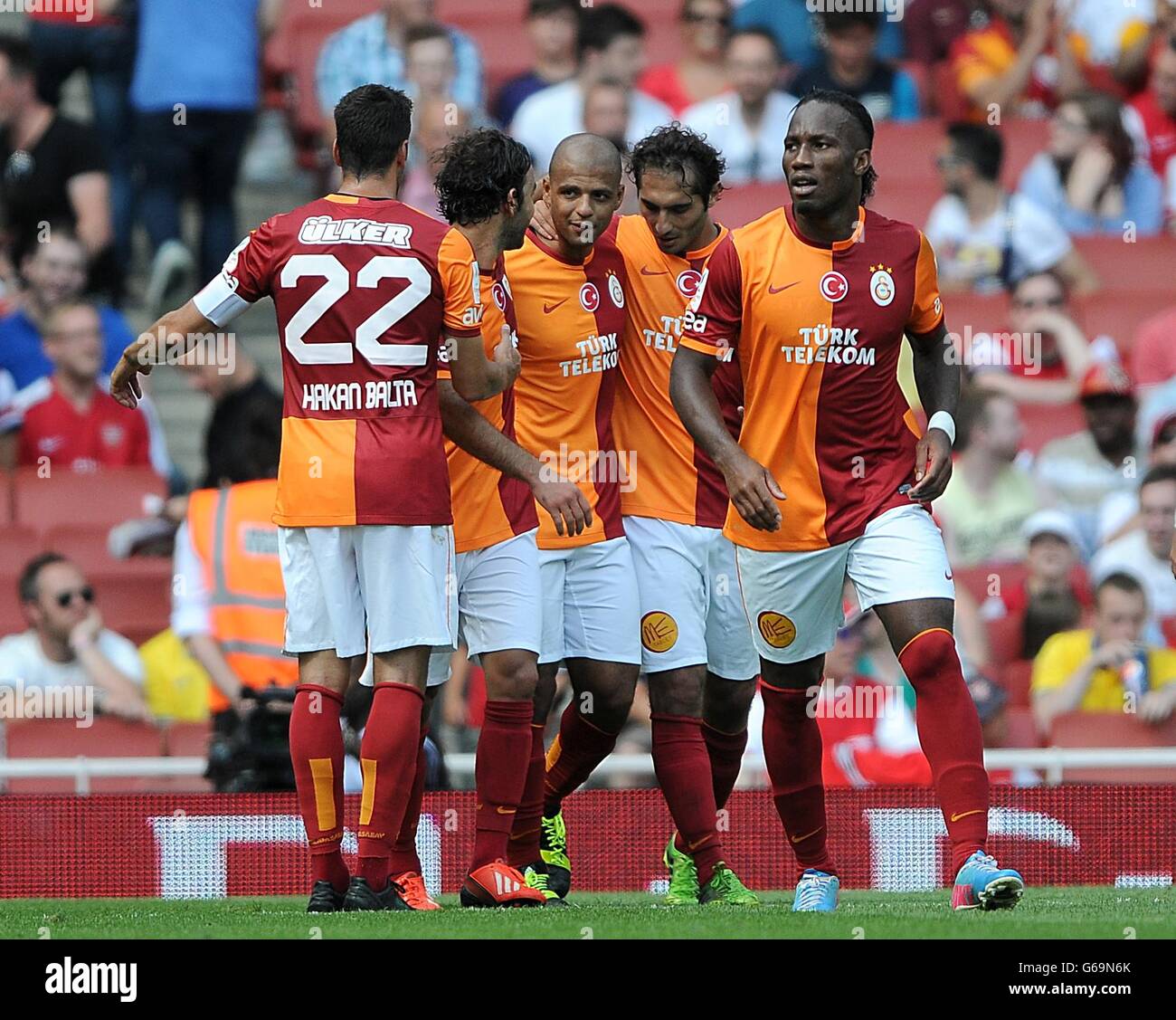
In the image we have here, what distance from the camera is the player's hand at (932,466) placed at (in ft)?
20.3

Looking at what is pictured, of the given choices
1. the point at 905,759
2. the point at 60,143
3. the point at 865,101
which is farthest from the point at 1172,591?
the point at 60,143

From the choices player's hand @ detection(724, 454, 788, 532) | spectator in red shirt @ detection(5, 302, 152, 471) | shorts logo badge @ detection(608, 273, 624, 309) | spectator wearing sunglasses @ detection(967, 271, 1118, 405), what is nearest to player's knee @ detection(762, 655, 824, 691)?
player's hand @ detection(724, 454, 788, 532)

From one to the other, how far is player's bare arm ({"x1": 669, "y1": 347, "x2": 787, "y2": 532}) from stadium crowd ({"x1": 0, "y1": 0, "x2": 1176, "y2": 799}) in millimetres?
4027

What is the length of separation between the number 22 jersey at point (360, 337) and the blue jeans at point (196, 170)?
6.19m

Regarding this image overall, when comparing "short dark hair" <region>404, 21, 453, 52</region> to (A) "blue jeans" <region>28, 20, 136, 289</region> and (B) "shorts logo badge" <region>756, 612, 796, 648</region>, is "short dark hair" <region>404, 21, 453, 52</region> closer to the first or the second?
(A) "blue jeans" <region>28, 20, 136, 289</region>

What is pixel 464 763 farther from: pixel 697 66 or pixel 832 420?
pixel 697 66

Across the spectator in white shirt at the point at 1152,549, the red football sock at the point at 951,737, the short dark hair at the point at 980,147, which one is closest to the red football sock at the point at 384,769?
the red football sock at the point at 951,737

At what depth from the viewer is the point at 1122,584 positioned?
10.6 metres

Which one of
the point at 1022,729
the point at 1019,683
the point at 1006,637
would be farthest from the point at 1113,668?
the point at 1006,637

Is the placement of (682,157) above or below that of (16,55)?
below

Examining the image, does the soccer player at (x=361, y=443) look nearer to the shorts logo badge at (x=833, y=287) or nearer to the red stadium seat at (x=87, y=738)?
the shorts logo badge at (x=833, y=287)

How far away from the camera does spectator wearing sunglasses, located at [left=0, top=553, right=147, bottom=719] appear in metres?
10.8

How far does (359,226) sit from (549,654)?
164 centimetres

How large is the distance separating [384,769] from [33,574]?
5.17 metres
